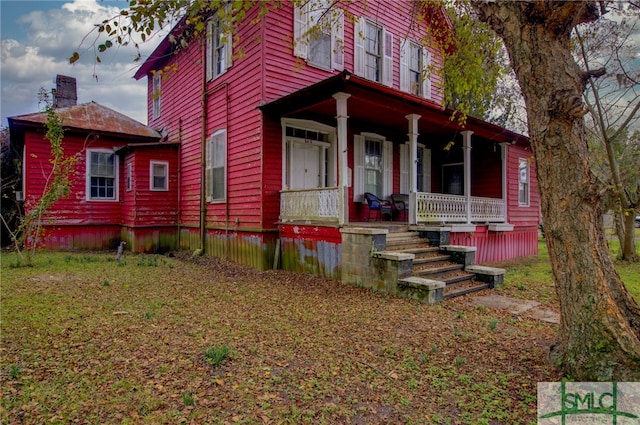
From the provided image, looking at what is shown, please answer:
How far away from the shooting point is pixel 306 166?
31.1 feet

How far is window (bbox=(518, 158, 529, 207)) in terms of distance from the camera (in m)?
12.9

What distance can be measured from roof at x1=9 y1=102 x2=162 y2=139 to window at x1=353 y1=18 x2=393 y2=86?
7.81 m

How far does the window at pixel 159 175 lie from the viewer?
1195 centimetres

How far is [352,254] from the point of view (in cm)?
679

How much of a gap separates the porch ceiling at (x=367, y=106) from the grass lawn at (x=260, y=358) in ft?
12.3

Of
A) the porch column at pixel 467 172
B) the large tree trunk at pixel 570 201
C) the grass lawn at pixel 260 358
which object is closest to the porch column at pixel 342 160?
the grass lawn at pixel 260 358

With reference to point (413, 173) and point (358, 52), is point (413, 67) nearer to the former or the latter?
point (358, 52)

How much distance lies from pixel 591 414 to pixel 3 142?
17.3 m

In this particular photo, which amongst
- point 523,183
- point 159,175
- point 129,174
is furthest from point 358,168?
point 129,174

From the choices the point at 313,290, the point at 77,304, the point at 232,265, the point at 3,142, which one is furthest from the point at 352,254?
the point at 3,142

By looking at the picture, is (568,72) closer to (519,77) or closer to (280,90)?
(519,77)

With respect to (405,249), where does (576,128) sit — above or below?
above

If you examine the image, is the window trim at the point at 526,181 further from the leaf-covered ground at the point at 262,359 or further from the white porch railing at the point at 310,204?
the leaf-covered ground at the point at 262,359

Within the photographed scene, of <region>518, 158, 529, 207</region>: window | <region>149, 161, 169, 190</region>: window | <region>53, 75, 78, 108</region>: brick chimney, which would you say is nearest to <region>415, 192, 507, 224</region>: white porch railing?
<region>518, 158, 529, 207</region>: window
